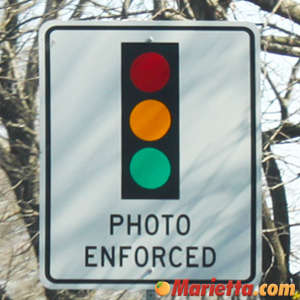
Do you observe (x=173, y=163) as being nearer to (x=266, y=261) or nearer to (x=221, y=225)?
(x=221, y=225)

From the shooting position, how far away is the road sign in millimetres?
1817

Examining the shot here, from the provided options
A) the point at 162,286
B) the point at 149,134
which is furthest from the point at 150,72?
the point at 162,286

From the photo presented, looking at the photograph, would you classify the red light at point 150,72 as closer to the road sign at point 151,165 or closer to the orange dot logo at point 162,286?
the road sign at point 151,165

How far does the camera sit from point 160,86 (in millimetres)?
1839

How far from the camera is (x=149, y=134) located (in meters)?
1.81

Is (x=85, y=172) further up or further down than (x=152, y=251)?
further up

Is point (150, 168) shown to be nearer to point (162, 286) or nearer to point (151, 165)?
point (151, 165)

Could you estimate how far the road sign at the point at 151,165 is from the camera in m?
1.82

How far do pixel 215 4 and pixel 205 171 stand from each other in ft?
14.1

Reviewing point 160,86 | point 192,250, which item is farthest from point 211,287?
point 160,86

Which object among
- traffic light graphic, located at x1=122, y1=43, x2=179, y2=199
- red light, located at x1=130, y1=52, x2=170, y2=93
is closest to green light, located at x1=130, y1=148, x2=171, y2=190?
traffic light graphic, located at x1=122, y1=43, x2=179, y2=199

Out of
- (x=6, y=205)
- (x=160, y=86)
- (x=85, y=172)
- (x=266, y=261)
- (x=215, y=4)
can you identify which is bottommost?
(x=266, y=261)

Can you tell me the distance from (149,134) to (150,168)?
3.1 inches

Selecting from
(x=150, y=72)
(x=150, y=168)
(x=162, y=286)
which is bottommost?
(x=162, y=286)
